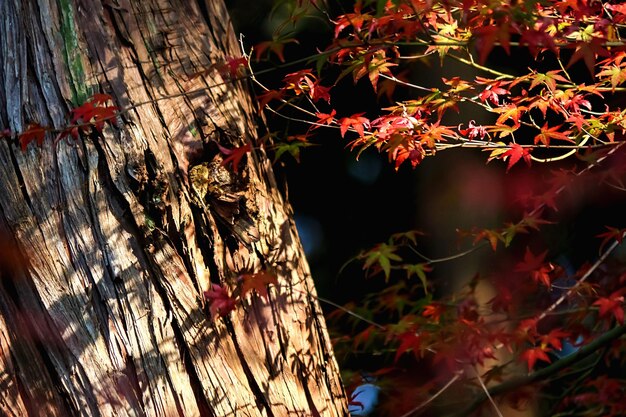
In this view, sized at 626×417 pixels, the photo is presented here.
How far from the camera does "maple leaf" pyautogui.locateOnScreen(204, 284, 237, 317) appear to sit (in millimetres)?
2092

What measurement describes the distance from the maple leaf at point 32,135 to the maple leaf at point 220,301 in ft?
2.23

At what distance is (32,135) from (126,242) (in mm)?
425

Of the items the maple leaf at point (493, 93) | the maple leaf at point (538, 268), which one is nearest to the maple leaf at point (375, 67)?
the maple leaf at point (493, 93)

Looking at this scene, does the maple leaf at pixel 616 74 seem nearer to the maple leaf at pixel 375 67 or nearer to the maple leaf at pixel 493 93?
the maple leaf at pixel 493 93

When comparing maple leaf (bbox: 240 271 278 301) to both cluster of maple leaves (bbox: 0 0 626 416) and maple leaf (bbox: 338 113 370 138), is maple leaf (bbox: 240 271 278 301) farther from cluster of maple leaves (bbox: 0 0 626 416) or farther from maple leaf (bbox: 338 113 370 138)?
maple leaf (bbox: 338 113 370 138)

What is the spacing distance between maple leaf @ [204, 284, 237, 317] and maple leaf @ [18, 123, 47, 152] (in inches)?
26.8

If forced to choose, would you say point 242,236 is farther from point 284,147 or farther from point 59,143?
point 59,143

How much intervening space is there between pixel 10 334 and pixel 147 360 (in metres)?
0.44

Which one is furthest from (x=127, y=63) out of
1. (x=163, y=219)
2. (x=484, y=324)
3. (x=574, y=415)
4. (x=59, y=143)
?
(x=574, y=415)

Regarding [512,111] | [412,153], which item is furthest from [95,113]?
[512,111]

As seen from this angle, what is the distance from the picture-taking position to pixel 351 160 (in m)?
4.98

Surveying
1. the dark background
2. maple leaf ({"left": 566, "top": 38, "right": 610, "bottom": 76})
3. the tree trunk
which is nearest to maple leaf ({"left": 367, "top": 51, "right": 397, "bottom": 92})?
the tree trunk

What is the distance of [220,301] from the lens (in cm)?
210

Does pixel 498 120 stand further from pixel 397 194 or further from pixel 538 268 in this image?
pixel 397 194
